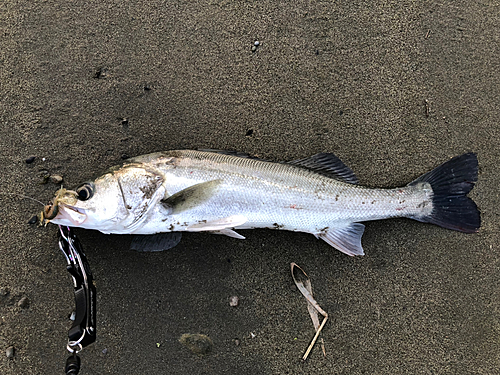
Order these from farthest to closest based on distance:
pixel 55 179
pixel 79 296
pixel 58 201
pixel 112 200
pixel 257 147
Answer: pixel 257 147 < pixel 55 179 < pixel 79 296 < pixel 112 200 < pixel 58 201

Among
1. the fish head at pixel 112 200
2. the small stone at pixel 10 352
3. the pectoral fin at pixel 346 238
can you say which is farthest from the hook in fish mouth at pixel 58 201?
the pectoral fin at pixel 346 238

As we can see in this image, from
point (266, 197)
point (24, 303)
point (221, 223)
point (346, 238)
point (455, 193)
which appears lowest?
point (24, 303)

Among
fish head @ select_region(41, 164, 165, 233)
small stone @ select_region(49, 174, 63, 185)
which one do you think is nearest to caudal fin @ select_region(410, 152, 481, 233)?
fish head @ select_region(41, 164, 165, 233)

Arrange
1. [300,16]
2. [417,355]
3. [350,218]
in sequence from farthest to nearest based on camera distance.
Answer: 1. [300,16]
2. [417,355]
3. [350,218]

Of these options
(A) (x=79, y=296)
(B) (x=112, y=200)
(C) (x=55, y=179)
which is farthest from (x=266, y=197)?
(C) (x=55, y=179)

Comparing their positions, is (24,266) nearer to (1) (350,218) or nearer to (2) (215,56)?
(2) (215,56)

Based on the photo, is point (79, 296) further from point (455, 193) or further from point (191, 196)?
point (455, 193)

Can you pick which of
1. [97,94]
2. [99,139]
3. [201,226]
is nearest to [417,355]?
[201,226]

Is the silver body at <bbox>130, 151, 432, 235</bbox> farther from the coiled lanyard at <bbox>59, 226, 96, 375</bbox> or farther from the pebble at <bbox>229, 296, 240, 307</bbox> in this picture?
the pebble at <bbox>229, 296, 240, 307</bbox>
